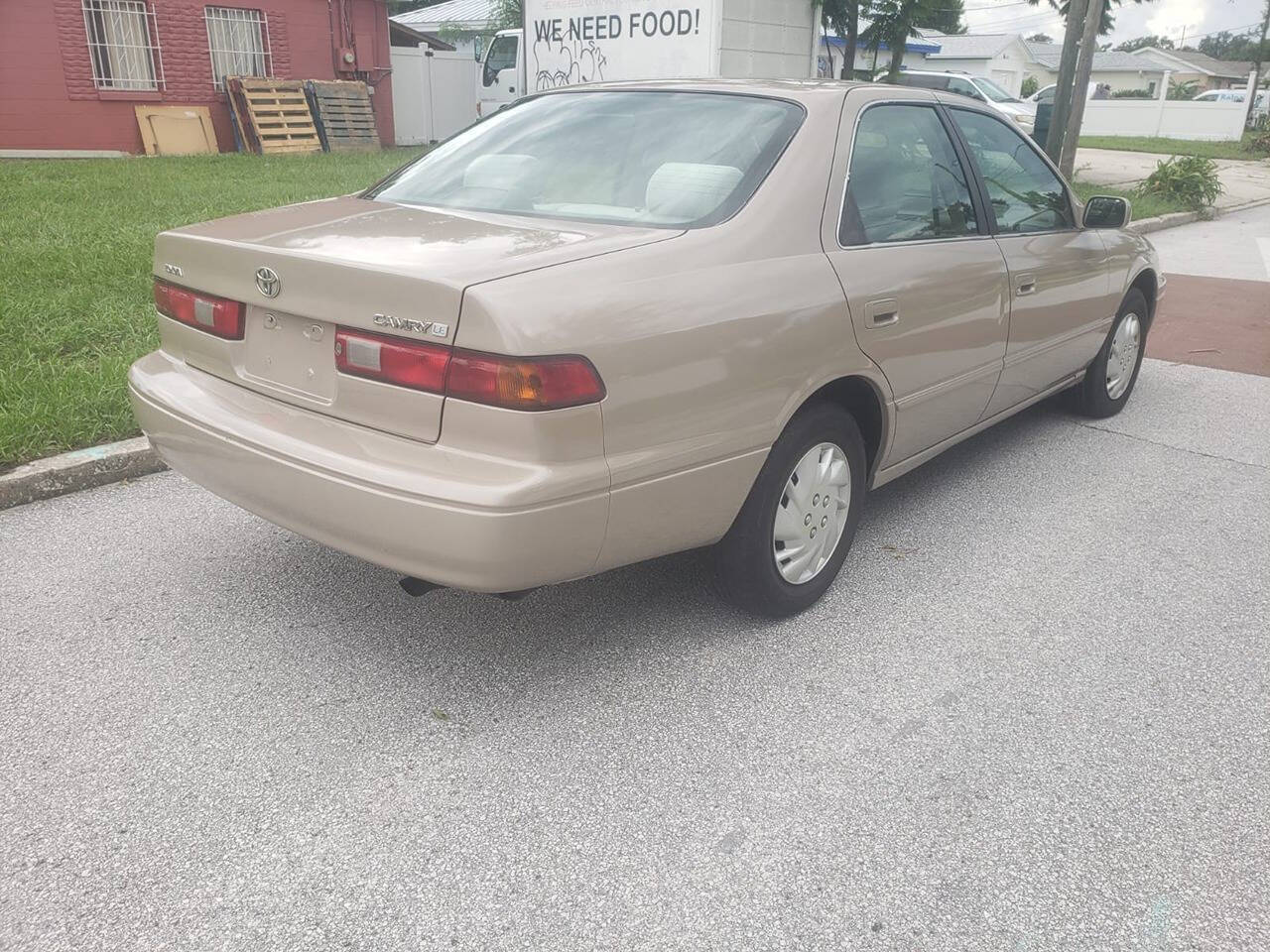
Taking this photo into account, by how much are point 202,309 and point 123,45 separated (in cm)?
1596

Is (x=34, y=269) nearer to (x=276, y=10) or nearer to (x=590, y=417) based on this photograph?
(x=590, y=417)

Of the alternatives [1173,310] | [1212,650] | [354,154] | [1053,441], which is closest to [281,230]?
[1212,650]

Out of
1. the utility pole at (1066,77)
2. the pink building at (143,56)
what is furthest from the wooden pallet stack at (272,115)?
the utility pole at (1066,77)

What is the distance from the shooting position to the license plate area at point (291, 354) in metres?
2.66

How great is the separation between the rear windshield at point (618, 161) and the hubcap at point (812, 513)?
2.60 ft

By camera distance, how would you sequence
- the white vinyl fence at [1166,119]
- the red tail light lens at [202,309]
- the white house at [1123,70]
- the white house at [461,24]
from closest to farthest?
the red tail light lens at [202,309], the white vinyl fence at [1166,119], the white house at [461,24], the white house at [1123,70]

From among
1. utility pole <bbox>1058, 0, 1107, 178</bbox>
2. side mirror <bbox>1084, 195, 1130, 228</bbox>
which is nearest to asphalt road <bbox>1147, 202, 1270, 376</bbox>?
utility pole <bbox>1058, 0, 1107, 178</bbox>

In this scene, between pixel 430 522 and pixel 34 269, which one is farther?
pixel 34 269

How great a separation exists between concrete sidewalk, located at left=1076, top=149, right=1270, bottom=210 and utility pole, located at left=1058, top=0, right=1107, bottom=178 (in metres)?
3.04

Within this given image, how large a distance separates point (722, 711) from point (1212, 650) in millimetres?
1535

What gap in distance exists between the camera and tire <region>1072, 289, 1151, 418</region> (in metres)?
5.24

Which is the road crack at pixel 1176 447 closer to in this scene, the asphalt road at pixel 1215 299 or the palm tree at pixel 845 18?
the asphalt road at pixel 1215 299

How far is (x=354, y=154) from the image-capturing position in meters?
17.2

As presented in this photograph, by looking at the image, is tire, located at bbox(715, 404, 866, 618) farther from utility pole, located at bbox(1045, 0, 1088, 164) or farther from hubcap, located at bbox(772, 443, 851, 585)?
utility pole, located at bbox(1045, 0, 1088, 164)
